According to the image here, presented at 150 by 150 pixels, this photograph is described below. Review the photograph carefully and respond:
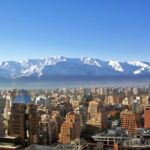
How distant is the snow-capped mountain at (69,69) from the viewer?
48.3m

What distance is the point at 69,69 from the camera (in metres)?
55.8

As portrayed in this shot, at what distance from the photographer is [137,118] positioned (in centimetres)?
1648

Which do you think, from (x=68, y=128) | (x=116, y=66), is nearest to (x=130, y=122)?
(x=68, y=128)

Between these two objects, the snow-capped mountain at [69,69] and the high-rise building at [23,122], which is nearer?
the high-rise building at [23,122]

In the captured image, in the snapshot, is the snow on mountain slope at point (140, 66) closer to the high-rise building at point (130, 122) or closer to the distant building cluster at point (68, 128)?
the distant building cluster at point (68, 128)

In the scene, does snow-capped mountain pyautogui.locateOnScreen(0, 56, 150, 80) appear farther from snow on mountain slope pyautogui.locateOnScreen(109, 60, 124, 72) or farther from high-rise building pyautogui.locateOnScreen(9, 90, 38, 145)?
high-rise building pyautogui.locateOnScreen(9, 90, 38, 145)

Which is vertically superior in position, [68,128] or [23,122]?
[23,122]

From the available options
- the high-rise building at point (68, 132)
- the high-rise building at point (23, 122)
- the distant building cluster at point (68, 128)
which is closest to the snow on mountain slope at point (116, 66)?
the distant building cluster at point (68, 128)

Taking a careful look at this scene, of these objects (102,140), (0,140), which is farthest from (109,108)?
(0,140)

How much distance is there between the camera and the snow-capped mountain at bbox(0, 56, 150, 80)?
48306mm

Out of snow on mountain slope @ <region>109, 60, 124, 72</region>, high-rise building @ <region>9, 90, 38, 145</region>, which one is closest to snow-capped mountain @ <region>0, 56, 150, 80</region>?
snow on mountain slope @ <region>109, 60, 124, 72</region>

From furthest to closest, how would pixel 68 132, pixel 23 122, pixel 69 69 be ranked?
pixel 69 69 → pixel 68 132 → pixel 23 122

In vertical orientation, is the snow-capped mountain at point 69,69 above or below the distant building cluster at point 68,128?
above

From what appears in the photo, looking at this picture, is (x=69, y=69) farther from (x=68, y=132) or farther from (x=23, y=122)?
(x=23, y=122)
